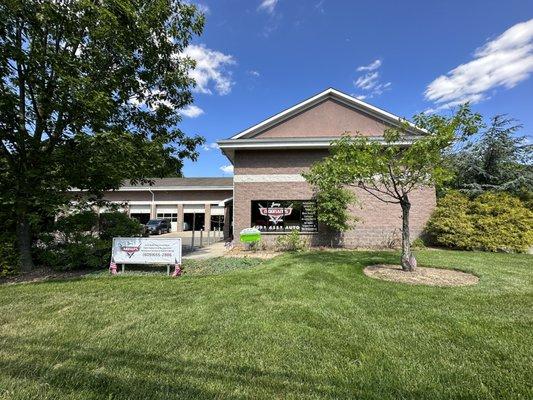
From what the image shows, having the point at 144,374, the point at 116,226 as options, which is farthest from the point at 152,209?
the point at 144,374

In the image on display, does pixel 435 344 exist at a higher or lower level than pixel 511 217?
lower

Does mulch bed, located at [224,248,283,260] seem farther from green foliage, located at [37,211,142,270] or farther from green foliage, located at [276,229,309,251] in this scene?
green foliage, located at [37,211,142,270]

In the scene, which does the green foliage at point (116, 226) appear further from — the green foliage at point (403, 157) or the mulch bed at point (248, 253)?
the green foliage at point (403, 157)

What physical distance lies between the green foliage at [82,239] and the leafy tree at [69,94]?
598 millimetres

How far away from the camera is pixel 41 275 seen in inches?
361

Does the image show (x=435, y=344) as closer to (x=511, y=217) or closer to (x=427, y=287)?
(x=427, y=287)

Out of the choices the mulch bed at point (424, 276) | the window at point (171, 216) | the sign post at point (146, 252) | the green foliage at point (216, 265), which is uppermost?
the window at point (171, 216)

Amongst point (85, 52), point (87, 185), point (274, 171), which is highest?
point (85, 52)

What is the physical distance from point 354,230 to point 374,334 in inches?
439

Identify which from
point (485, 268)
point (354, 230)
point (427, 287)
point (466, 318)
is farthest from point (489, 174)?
point (466, 318)

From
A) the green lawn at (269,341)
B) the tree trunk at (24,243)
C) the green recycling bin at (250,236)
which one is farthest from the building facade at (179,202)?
the green lawn at (269,341)

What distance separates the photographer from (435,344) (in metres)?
3.92

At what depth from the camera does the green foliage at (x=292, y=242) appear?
46.1 ft

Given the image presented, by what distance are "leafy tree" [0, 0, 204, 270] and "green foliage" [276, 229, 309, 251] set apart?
6.45 m
